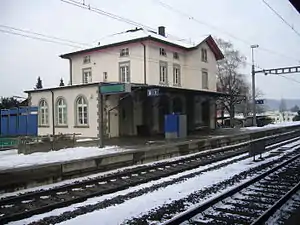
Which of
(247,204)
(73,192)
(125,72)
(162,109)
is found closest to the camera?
(247,204)

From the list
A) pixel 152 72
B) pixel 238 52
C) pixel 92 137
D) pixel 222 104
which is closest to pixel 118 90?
pixel 92 137

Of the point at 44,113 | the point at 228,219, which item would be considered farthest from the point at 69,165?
the point at 44,113

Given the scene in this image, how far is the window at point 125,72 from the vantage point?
34.4 m

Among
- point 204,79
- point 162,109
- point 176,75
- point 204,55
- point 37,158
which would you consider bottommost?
point 37,158

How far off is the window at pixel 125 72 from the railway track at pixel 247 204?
24.1 metres

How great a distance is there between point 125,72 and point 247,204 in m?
27.7

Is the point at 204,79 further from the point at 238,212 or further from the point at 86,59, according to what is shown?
the point at 238,212

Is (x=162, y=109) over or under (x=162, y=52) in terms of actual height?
under

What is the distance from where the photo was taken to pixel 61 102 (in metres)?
30.5

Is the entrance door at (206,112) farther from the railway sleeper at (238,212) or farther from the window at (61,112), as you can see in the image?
the railway sleeper at (238,212)

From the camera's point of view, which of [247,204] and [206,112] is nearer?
[247,204]

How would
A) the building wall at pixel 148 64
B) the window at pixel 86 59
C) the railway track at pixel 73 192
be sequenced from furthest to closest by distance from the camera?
the window at pixel 86 59 → the building wall at pixel 148 64 → the railway track at pixel 73 192

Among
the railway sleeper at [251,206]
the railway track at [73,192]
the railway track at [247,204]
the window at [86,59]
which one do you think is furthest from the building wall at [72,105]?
the railway sleeper at [251,206]

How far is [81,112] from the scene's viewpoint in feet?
93.7
